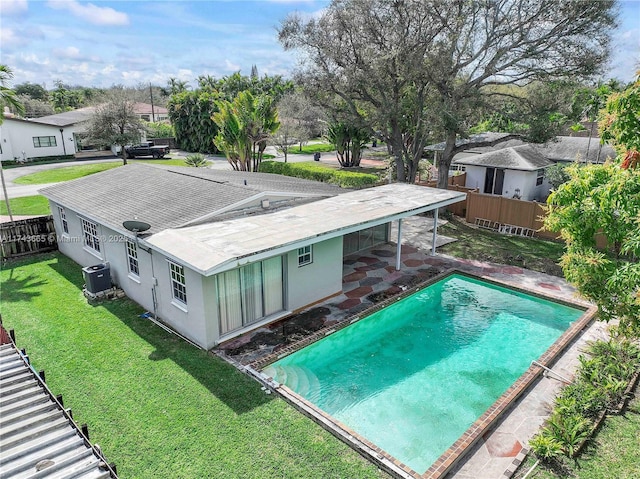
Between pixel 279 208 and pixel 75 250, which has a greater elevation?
pixel 279 208

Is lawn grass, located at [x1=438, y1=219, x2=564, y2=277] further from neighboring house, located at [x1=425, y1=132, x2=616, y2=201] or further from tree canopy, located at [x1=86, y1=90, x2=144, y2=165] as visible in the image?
tree canopy, located at [x1=86, y1=90, x2=144, y2=165]

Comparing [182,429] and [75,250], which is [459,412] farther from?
[75,250]

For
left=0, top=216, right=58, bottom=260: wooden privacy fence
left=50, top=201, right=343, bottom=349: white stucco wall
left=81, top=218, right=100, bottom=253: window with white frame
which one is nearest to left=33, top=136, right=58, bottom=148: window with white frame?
left=0, top=216, right=58, bottom=260: wooden privacy fence

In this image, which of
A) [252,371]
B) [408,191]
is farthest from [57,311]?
[408,191]

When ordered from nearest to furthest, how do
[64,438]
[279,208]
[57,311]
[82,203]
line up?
[64,438] < [57,311] < [279,208] < [82,203]

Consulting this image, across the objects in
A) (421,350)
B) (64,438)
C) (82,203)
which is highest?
(82,203)

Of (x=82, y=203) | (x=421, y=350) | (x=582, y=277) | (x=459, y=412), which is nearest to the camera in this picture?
(x=582, y=277)
